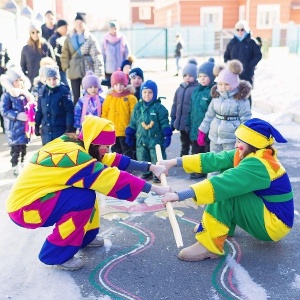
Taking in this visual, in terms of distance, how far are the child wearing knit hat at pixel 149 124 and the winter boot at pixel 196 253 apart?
1.88 m

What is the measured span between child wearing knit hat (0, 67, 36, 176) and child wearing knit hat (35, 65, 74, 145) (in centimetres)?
14

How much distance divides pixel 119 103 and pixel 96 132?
2.36m

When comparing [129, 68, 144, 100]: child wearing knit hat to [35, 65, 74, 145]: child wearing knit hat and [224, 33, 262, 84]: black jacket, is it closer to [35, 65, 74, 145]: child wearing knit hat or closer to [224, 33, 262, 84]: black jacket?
[35, 65, 74, 145]: child wearing knit hat

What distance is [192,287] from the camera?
9.57 ft

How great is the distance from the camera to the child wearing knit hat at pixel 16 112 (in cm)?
532

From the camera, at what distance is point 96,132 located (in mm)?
3059

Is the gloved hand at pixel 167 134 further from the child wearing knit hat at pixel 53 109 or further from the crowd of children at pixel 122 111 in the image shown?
the child wearing knit hat at pixel 53 109

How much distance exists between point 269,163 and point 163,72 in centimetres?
1630

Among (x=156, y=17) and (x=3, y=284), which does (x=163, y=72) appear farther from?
(x=156, y=17)

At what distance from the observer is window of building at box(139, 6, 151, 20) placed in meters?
47.4

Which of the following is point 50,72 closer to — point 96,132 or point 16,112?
point 16,112

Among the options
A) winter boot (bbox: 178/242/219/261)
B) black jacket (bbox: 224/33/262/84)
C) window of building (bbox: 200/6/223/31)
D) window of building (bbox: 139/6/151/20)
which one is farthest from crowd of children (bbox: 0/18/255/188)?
window of building (bbox: 139/6/151/20)

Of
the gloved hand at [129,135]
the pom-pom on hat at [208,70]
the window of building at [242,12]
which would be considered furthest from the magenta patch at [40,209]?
the window of building at [242,12]

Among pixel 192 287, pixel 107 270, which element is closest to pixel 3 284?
pixel 107 270
